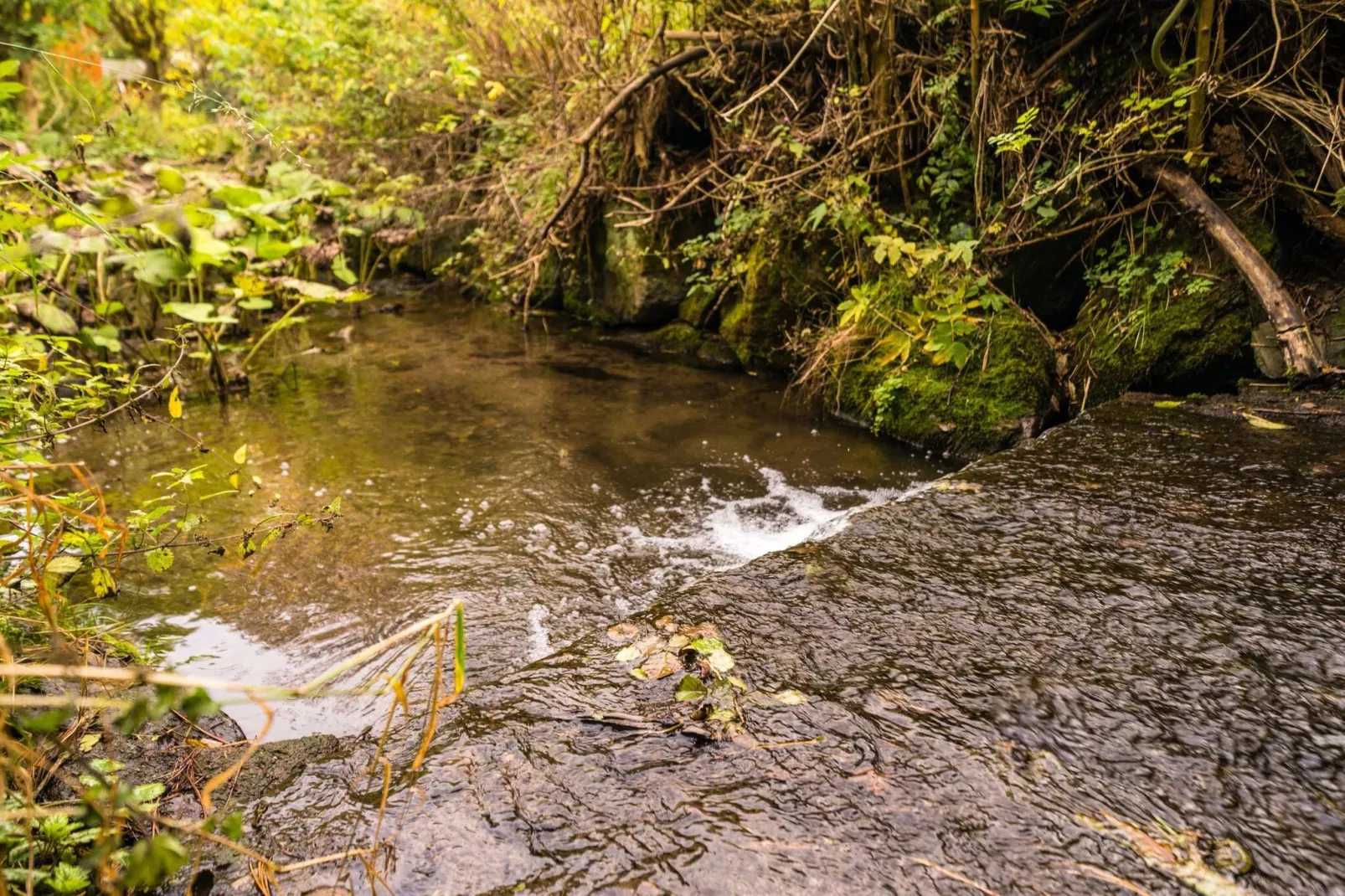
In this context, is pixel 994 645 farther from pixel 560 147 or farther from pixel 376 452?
pixel 560 147

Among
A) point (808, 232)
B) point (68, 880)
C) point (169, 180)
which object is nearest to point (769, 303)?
point (808, 232)

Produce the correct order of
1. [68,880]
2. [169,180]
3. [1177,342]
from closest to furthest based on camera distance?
[68,880]
[169,180]
[1177,342]

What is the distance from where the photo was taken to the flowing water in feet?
4.07

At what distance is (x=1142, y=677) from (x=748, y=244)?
4.29 metres

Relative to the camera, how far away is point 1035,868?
118 centimetres

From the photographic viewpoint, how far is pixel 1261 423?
9.73 feet

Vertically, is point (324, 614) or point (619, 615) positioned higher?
point (619, 615)

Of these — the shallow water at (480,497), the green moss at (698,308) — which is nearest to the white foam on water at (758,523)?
the shallow water at (480,497)

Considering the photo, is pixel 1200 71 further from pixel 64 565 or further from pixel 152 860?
pixel 64 565

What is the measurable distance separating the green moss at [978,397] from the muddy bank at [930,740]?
163 centimetres

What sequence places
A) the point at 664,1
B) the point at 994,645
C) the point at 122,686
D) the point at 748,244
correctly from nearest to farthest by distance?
the point at 122,686, the point at 994,645, the point at 664,1, the point at 748,244

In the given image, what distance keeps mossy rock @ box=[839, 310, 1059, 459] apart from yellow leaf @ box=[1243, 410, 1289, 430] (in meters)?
0.91

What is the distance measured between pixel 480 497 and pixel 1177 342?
11.3 ft

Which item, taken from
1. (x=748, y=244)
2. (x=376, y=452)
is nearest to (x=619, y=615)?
(x=376, y=452)
